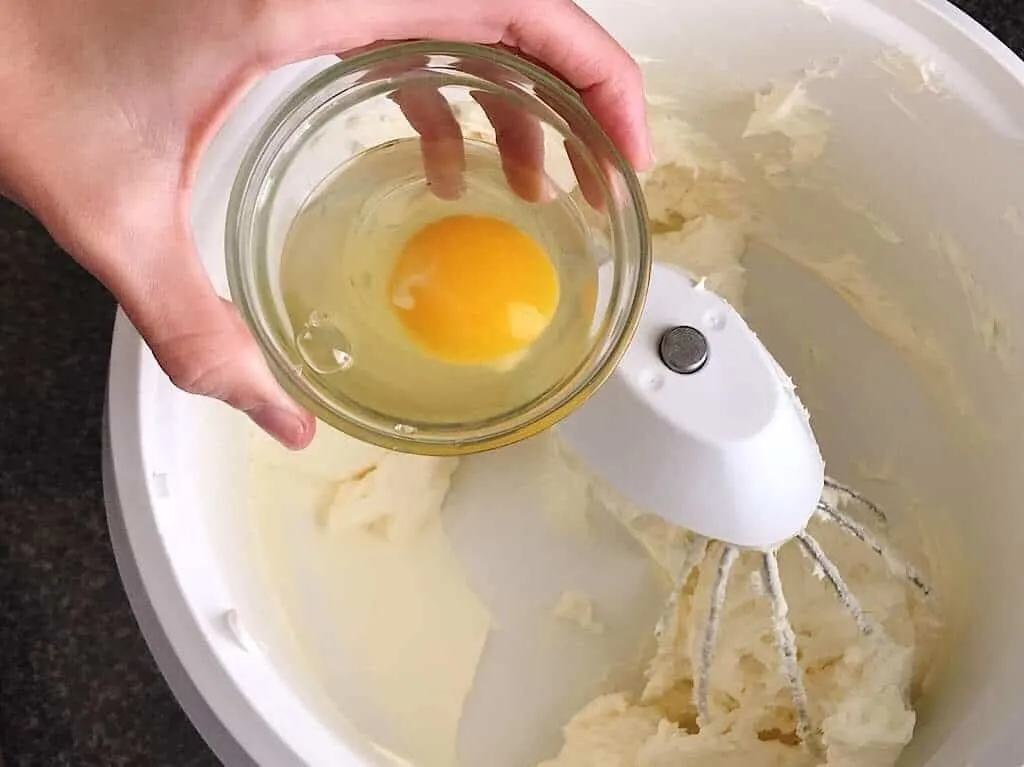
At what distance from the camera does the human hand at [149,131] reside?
475 mm

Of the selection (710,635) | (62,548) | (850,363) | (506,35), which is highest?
(506,35)

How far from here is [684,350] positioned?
61cm

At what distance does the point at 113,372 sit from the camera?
0.60 meters

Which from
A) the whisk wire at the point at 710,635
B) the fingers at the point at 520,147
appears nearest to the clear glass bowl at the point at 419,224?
the fingers at the point at 520,147

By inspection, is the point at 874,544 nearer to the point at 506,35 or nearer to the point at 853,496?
the point at 853,496

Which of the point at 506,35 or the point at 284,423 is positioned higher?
the point at 506,35

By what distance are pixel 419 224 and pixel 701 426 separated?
191 mm

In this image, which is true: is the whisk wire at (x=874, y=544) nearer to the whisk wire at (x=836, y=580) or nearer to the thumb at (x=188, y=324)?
the whisk wire at (x=836, y=580)

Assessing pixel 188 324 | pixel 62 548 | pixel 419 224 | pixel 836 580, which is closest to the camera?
pixel 188 324

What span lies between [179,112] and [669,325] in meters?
0.29

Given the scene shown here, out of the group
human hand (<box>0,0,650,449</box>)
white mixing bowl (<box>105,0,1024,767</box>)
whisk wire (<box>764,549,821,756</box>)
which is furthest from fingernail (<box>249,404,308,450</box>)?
whisk wire (<box>764,549,821,756</box>)

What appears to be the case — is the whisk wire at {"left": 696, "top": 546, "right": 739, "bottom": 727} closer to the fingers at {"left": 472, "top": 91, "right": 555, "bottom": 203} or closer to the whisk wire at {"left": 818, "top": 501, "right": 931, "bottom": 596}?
the whisk wire at {"left": 818, "top": 501, "right": 931, "bottom": 596}

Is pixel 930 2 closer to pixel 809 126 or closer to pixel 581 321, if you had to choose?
pixel 809 126

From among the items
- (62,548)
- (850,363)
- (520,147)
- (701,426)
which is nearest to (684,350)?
(701,426)
